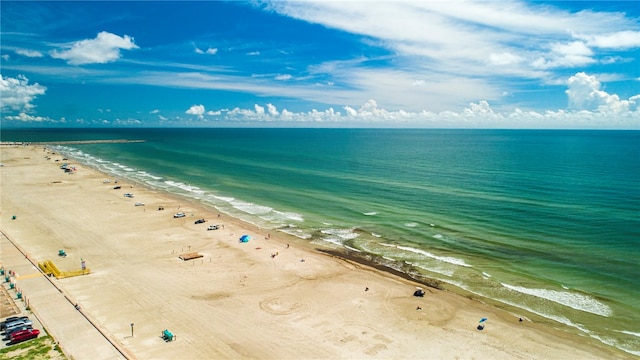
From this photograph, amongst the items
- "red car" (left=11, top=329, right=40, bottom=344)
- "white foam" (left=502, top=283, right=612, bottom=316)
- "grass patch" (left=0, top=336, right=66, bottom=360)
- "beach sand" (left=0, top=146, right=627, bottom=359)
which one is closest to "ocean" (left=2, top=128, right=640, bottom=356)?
"white foam" (left=502, top=283, right=612, bottom=316)

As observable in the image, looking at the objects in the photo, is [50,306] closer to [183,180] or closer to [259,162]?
[183,180]

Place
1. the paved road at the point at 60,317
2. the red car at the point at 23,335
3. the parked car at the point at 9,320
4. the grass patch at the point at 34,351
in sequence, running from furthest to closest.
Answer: the parked car at the point at 9,320, the red car at the point at 23,335, the paved road at the point at 60,317, the grass patch at the point at 34,351

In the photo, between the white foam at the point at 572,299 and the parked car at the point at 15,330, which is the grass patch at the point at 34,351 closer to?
the parked car at the point at 15,330

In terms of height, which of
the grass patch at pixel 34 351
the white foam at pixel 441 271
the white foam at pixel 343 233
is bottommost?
the white foam at pixel 441 271

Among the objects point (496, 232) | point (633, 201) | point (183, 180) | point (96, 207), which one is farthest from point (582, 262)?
point (183, 180)

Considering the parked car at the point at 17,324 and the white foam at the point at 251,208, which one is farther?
the white foam at the point at 251,208

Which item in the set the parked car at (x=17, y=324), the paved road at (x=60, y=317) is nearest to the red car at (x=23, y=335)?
the parked car at (x=17, y=324)
